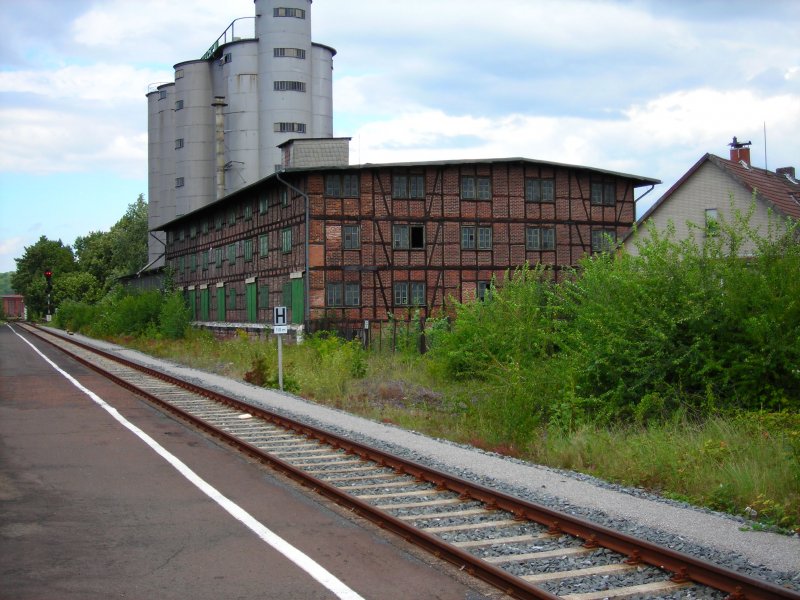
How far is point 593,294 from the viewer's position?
1577 centimetres

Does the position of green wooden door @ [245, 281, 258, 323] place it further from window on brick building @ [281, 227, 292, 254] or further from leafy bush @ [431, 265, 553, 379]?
leafy bush @ [431, 265, 553, 379]

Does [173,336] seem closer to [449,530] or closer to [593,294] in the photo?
[593,294]

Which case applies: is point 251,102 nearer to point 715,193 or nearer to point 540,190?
point 540,190

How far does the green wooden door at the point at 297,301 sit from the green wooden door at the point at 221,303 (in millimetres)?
11893

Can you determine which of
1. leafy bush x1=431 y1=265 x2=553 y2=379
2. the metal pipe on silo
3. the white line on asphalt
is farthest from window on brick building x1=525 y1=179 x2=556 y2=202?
the white line on asphalt

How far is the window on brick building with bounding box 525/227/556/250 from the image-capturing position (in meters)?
41.0

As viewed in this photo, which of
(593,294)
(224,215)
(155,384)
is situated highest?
(224,215)

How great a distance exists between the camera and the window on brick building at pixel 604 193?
42281mm

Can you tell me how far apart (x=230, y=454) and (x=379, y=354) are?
16.2 meters

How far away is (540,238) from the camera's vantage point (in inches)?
1622

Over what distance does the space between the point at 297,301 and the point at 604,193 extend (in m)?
15.3

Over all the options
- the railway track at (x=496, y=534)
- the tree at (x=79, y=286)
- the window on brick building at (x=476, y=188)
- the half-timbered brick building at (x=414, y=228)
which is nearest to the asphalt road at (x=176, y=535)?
the railway track at (x=496, y=534)

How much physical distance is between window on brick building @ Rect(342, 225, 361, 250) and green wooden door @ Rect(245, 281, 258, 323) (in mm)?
7809

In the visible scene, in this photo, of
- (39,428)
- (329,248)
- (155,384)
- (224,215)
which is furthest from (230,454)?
(224,215)
